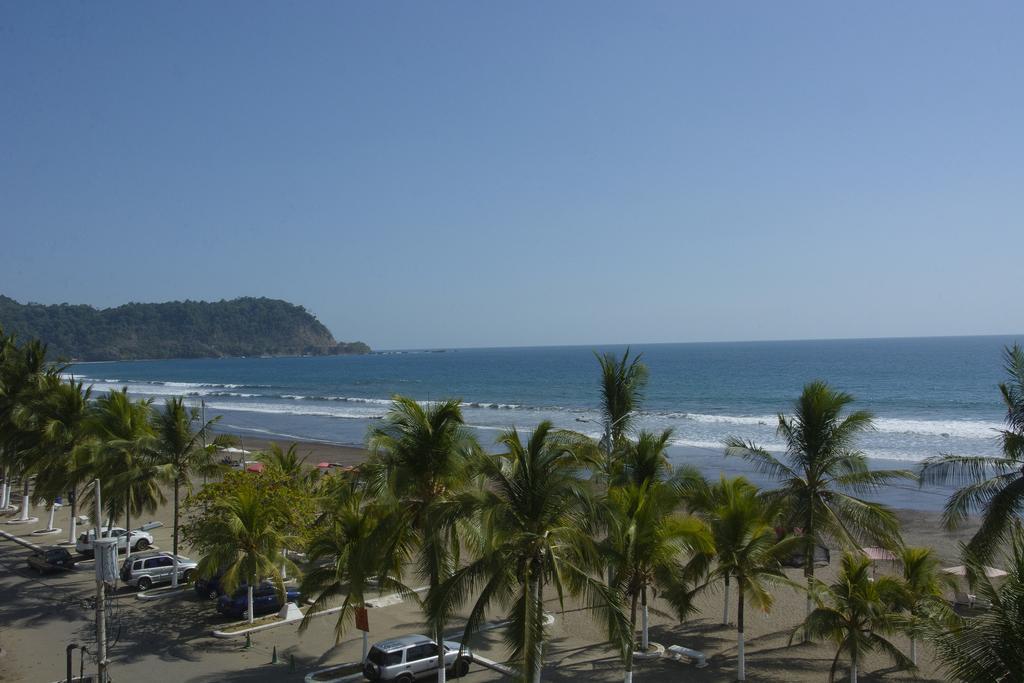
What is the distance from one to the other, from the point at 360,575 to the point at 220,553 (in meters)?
5.23

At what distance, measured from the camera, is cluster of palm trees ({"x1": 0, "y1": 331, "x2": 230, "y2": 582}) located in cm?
2298

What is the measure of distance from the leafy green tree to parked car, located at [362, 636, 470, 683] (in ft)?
12.8

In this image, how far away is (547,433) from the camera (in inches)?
478

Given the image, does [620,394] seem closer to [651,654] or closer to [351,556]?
[651,654]

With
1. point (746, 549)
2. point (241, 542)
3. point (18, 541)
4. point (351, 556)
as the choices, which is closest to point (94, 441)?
point (18, 541)

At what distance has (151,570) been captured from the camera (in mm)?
22969

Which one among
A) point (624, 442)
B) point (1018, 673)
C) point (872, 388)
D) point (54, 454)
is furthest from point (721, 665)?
point (872, 388)

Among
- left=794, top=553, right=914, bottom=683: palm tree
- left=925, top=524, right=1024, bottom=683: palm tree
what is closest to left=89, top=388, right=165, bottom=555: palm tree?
Answer: left=794, top=553, right=914, bottom=683: palm tree

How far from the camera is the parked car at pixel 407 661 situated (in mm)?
15492

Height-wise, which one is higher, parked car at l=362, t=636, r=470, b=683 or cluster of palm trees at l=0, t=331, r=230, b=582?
cluster of palm trees at l=0, t=331, r=230, b=582

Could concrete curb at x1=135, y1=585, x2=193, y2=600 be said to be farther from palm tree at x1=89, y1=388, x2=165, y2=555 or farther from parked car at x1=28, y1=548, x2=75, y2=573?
parked car at x1=28, y1=548, x2=75, y2=573

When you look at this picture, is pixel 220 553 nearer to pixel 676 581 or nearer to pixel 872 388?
pixel 676 581

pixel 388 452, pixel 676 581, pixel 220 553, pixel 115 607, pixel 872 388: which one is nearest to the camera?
pixel 388 452

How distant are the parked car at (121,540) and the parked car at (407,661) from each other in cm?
1384
